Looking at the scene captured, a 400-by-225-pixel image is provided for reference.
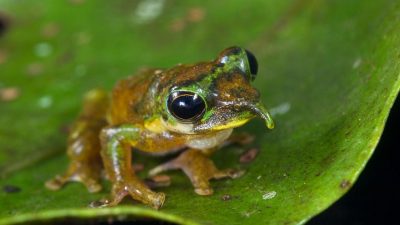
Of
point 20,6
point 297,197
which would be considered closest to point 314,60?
point 297,197

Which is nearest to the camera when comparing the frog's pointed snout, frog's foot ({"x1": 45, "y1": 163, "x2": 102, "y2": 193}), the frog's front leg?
the frog's pointed snout

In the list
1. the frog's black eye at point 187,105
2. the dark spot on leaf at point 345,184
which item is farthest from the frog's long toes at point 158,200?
the dark spot on leaf at point 345,184

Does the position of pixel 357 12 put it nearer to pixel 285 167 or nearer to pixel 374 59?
pixel 374 59

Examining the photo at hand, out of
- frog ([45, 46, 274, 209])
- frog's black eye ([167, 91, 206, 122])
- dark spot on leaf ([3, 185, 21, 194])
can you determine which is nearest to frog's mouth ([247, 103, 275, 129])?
frog ([45, 46, 274, 209])

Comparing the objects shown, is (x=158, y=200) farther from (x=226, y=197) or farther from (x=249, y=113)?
(x=249, y=113)

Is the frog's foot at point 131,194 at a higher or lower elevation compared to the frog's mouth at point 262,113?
lower

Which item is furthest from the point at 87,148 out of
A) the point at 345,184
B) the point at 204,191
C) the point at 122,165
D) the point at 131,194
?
the point at 345,184

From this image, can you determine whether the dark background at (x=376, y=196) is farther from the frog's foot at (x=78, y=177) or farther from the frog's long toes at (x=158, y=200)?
the frog's foot at (x=78, y=177)

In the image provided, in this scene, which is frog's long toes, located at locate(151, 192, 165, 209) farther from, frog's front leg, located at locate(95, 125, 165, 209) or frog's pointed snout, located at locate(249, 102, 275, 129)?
frog's pointed snout, located at locate(249, 102, 275, 129)
